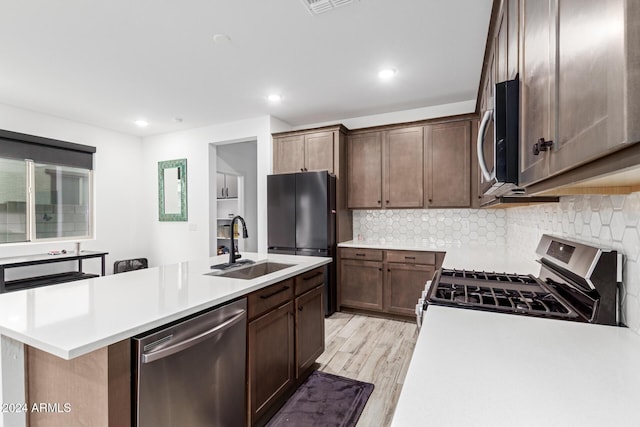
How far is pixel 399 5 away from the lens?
201cm

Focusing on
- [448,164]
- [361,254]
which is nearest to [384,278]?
[361,254]

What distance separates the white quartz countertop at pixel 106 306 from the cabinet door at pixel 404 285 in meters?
1.97

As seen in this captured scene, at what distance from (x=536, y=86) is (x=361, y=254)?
9.92 ft

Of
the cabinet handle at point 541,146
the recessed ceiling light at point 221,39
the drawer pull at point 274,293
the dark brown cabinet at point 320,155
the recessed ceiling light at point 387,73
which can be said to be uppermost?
the recessed ceiling light at point 221,39

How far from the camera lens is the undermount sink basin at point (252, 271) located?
81.7 inches

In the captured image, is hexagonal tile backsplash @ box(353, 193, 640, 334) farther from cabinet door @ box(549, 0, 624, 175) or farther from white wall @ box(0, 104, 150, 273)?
white wall @ box(0, 104, 150, 273)

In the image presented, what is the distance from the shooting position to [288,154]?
13.5 feet

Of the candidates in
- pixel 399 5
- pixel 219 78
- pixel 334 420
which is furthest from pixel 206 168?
pixel 334 420

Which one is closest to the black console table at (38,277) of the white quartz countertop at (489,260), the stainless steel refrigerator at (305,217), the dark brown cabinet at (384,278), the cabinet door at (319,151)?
the stainless steel refrigerator at (305,217)

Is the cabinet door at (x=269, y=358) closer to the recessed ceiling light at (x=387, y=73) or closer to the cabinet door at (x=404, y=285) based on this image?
the cabinet door at (x=404, y=285)

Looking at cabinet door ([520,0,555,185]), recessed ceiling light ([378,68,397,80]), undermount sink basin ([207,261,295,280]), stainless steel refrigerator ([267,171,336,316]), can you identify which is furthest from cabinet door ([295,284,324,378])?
recessed ceiling light ([378,68,397,80])

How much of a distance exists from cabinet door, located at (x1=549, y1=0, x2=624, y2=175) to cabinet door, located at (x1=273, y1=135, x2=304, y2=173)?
3.48m

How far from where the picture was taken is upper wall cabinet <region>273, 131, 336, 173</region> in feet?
12.8

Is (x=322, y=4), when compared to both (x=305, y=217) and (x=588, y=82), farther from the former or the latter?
(x=305, y=217)
